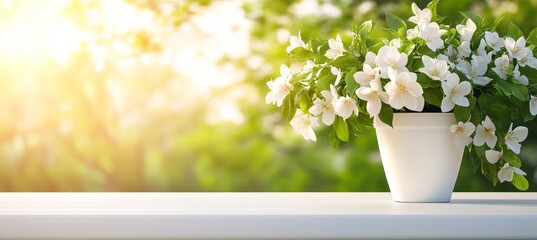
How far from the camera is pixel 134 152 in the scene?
5.07m

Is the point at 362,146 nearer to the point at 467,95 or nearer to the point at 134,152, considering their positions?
the point at 134,152

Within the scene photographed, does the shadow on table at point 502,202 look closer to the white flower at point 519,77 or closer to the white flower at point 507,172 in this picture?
the white flower at point 507,172

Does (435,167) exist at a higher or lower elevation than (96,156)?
higher

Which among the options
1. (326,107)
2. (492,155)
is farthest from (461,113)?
(326,107)

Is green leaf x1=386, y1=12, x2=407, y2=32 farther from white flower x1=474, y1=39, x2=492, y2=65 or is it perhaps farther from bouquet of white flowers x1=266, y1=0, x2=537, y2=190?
white flower x1=474, y1=39, x2=492, y2=65

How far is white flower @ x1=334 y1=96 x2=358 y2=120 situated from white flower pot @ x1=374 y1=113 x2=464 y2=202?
0.09m

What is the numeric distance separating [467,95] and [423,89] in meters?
0.07

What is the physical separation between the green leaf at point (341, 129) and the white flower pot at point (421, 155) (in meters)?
0.06

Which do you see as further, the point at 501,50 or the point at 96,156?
the point at 96,156

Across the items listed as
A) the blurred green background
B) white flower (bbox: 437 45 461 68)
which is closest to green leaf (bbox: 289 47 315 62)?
white flower (bbox: 437 45 461 68)

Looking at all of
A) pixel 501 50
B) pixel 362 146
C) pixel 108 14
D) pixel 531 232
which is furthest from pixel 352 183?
pixel 531 232

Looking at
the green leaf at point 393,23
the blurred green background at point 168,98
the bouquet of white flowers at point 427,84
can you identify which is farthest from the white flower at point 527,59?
the blurred green background at point 168,98

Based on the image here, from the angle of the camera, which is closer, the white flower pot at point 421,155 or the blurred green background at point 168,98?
the white flower pot at point 421,155

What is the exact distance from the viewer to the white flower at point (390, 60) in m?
1.27
